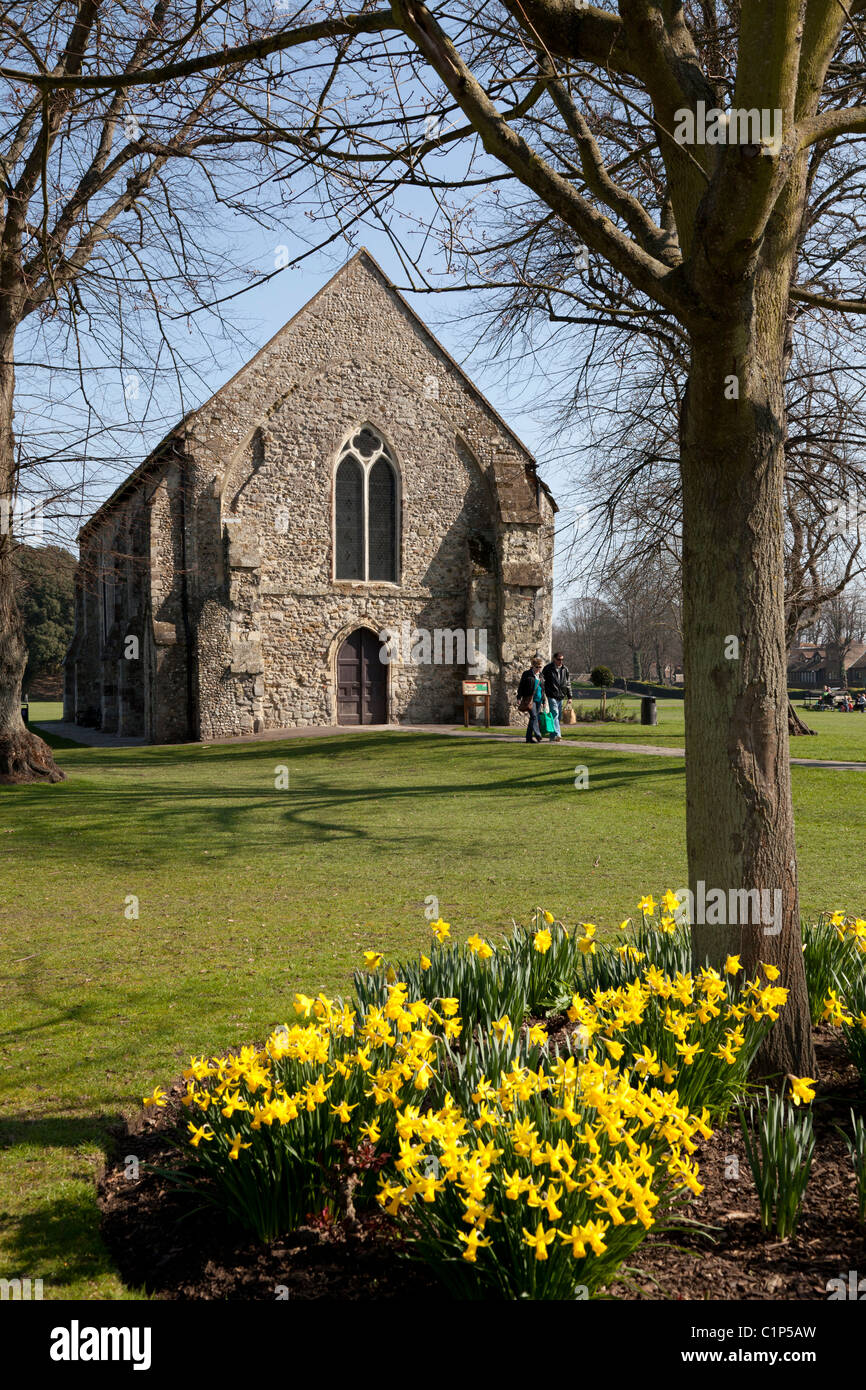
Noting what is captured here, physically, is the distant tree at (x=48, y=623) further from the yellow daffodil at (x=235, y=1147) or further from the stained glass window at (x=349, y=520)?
the yellow daffodil at (x=235, y=1147)

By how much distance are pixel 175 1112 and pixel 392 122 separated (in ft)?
15.1

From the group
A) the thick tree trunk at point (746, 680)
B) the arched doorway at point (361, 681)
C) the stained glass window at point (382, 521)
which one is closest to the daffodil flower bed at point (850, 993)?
the thick tree trunk at point (746, 680)

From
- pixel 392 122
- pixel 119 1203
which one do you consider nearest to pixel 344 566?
pixel 392 122

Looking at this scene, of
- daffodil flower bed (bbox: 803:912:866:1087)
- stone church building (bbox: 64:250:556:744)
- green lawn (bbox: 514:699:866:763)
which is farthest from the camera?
stone church building (bbox: 64:250:556:744)

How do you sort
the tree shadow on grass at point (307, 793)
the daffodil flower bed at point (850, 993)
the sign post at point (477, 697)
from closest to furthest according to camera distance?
the daffodil flower bed at point (850, 993)
the tree shadow on grass at point (307, 793)
the sign post at point (477, 697)

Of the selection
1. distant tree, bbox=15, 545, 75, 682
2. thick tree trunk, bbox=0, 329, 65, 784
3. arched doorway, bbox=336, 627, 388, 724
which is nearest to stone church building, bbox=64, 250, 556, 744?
arched doorway, bbox=336, 627, 388, 724

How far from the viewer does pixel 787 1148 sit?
2730 mm

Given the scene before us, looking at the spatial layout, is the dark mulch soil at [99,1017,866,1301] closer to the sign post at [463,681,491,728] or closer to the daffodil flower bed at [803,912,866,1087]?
the daffodil flower bed at [803,912,866,1087]

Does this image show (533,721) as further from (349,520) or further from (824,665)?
(824,665)

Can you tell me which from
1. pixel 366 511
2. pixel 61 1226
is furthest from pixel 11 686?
pixel 61 1226

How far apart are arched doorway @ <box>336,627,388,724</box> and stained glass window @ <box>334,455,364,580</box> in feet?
5.86

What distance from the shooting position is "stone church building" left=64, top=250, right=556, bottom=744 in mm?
25125

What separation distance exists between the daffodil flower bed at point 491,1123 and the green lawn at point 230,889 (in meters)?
0.55

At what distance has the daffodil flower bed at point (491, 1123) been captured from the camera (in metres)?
2.30
